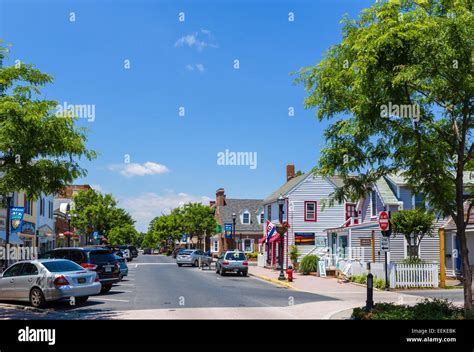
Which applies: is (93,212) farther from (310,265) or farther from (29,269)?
(29,269)

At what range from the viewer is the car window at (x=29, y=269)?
17.0 m

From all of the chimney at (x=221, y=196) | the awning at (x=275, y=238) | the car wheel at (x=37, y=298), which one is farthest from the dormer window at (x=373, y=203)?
the chimney at (x=221, y=196)

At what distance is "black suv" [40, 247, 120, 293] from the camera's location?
2092 cm

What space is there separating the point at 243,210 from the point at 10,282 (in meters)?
52.9

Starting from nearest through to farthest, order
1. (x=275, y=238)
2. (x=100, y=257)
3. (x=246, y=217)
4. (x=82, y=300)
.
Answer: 1. (x=82, y=300)
2. (x=100, y=257)
3. (x=275, y=238)
4. (x=246, y=217)

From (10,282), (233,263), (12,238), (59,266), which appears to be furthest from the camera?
(12,238)

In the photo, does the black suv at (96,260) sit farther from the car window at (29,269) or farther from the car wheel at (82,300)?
the car window at (29,269)

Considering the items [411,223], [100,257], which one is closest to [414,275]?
[411,223]

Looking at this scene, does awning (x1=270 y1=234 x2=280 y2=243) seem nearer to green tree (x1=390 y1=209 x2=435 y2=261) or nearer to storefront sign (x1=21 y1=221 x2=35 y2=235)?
green tree (x1=390 y1=209 x2=435 y2=261)

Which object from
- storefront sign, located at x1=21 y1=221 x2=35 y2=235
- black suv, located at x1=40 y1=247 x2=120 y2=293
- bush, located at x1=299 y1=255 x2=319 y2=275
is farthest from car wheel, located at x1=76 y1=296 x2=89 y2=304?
storefront sign, located at x1=21 y1=221 x2=35 y2=235

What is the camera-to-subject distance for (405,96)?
11508mm

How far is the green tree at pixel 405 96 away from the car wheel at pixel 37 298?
964 cm

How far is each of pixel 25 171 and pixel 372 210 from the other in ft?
89.8
